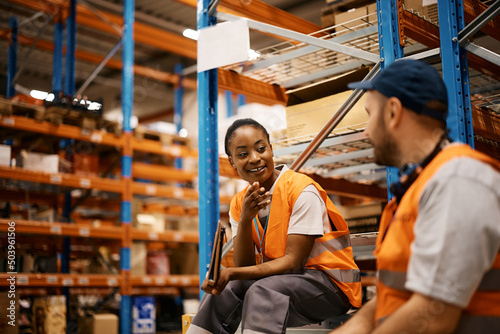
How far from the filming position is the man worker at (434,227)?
1.27 m

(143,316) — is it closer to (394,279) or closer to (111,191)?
(111,191)

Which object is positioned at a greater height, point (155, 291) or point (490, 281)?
point (490, 281)

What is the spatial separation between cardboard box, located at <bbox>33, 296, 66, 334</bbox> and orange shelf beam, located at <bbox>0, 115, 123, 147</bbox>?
1.94m

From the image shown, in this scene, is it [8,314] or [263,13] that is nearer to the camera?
[263,13]

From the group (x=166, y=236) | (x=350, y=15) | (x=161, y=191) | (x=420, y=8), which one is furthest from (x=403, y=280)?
(x=161, y=191)

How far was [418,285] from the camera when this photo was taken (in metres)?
1.31

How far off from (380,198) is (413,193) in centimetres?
404

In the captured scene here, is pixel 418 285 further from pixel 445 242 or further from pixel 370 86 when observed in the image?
pixel 370 86

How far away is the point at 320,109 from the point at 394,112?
2.31 metres

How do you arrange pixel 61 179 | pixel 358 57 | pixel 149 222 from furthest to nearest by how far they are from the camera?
pixel 149 222 < pixel 61 179 < pixel 358 57

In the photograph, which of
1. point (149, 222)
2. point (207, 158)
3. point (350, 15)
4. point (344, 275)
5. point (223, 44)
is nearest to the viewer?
point (344, 275)

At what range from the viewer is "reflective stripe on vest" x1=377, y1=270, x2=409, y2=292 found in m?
1.46

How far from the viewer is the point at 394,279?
4.87 ft

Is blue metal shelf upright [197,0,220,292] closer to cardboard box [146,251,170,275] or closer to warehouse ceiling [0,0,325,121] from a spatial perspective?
warehouse ceiling [0,0,325,121]
